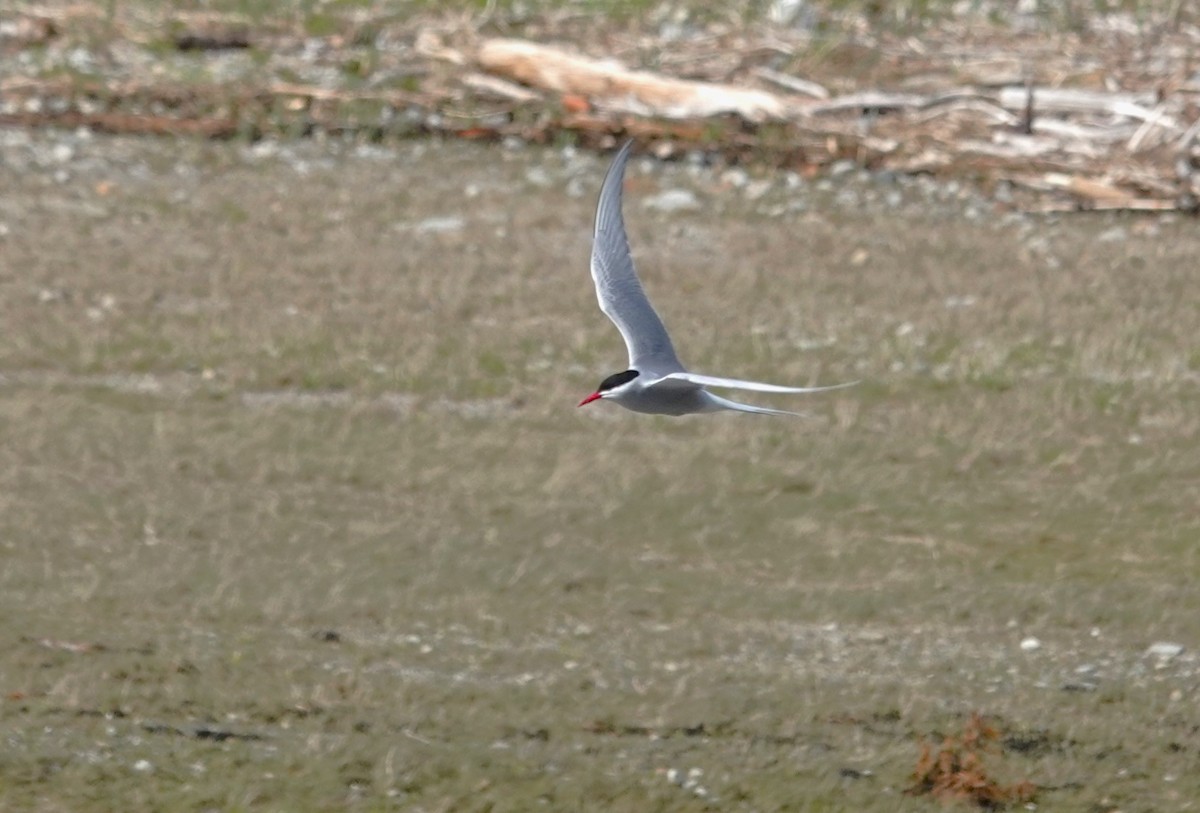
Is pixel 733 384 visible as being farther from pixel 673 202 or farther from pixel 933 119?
pixel 933 119

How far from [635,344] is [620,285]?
0.61 meters

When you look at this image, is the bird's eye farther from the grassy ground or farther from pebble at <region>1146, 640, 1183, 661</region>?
pebble at <region>1146, 640, 1183, 661</region>

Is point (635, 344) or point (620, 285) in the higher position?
point (620, 285)

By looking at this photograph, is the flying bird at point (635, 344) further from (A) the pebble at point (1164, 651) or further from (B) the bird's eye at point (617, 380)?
(A) the pebble at point (1164, 651)

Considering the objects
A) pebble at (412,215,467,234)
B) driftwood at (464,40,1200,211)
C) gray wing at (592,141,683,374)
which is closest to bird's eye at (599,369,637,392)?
gray wing at (592,141,683,374)

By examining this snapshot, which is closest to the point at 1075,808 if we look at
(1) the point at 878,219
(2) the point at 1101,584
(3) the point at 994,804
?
(3) the point at 994,804

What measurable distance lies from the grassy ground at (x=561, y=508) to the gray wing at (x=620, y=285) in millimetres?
1772

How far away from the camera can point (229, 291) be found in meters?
16.6

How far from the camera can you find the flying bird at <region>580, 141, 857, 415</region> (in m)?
7.96

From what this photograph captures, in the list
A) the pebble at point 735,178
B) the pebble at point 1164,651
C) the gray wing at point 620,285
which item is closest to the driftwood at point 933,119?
the pebble at point 735,178

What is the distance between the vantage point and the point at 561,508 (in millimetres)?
12625

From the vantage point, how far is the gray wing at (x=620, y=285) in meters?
8.81

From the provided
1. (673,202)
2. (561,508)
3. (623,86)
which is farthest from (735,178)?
(561,508)

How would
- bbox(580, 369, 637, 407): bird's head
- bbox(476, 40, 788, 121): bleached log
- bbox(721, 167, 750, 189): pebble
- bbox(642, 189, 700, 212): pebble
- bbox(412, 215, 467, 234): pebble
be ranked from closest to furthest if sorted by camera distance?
bbox(580, 369, 637, 407): bird's head
bbox(412, 215, 467, 234): pebble
bbox(642, 189, 700, 212): pebble
bbox(721, 167, 750, 189): pebble
bbox(476, 40, 788, 121): bleached log
